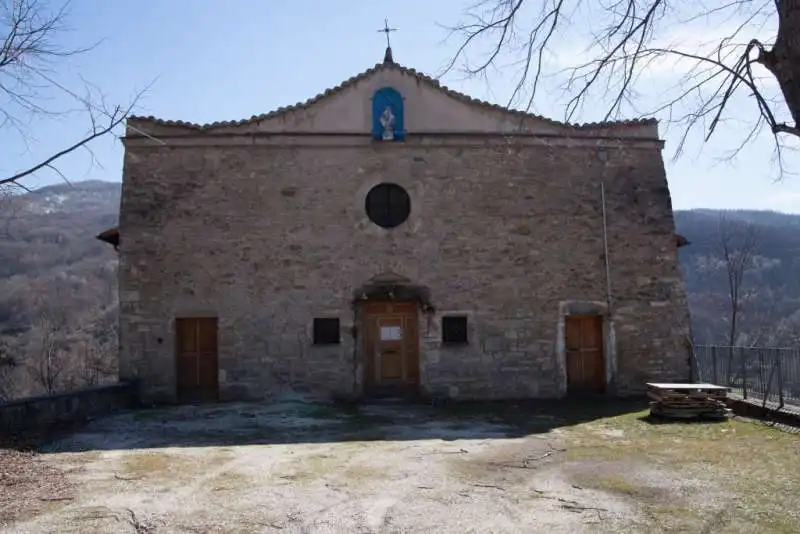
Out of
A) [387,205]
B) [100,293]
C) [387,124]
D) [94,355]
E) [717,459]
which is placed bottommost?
[717,459]

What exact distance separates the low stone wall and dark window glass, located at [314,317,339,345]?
3508mm

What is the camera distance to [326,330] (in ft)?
44.4

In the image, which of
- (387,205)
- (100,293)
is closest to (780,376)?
(387,205)

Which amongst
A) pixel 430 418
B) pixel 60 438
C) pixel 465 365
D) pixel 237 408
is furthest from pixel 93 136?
pixel 465 365

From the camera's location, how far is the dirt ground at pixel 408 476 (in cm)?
603

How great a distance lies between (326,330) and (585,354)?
16.7ft

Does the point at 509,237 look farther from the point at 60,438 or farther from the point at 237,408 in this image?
the point at 60,438

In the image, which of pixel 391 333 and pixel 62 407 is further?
pixel 391 333

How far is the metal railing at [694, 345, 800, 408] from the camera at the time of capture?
10.8 metres

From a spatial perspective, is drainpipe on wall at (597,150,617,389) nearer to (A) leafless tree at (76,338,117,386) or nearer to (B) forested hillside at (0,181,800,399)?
(B) forested hillside at (0,181,800,399)

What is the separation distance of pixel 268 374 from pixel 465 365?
12.2ft

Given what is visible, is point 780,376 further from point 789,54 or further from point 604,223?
point 789,54

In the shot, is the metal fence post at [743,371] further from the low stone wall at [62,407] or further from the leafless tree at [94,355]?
the leafless tree at [94,355]

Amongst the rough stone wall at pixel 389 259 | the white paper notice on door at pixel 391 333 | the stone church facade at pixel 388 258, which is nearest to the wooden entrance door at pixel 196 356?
the stone church facade at pixel 388 258
